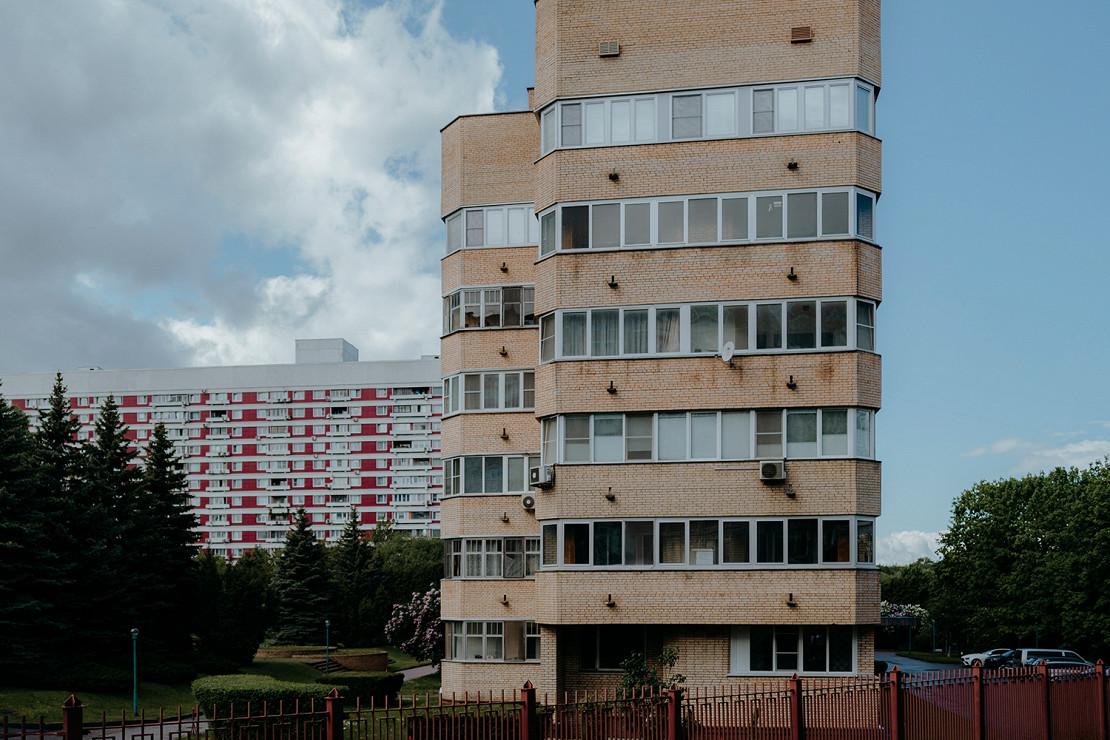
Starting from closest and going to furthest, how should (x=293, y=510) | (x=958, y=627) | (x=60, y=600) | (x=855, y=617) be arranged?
(x=855, y=617), (x=60, y=600), (x=958, y=627), (x=293, y=510)

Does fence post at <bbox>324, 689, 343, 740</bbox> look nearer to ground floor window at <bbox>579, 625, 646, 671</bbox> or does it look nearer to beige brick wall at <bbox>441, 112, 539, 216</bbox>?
ground floor window at <bbox>579, 625, 646, 671</bbox>

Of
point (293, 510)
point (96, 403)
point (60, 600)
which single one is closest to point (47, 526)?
point (60, 600)

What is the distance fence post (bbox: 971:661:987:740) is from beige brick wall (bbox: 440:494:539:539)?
49.2 ft

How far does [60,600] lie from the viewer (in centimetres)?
4691

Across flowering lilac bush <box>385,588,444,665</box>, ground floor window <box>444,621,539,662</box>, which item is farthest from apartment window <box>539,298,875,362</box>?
flowering lilac bush <box>385,588,444,665</box>

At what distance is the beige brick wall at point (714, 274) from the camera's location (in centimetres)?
2919

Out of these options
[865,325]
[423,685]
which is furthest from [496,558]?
[423,685]

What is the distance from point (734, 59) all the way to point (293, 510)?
311 feet

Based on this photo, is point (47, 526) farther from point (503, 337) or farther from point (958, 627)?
point (958, 627)

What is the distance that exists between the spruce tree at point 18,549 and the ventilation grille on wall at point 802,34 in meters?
33.6

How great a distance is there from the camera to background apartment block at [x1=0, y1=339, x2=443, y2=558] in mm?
117000

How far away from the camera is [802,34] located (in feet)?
98.0

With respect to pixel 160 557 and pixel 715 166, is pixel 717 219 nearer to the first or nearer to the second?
pixel 715 166

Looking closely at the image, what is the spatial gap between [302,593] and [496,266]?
42889 mm
